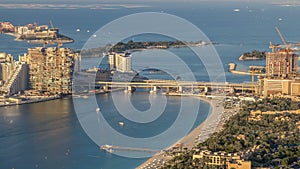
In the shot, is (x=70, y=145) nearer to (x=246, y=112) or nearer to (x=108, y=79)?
(x=246, y=112)

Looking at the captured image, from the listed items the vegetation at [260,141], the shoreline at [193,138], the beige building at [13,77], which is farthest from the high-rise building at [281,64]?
the beige building at [13,77]

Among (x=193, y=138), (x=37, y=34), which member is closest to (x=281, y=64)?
(x=193, y=138)

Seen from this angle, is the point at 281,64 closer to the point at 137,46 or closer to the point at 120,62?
the point at 120,62

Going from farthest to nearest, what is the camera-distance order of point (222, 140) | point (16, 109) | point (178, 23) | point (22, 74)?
point (178, 23)
point (22, 74)
point (16, 109)
point (222, 140)

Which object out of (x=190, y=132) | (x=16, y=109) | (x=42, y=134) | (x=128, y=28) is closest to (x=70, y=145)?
(x=42, y=134)

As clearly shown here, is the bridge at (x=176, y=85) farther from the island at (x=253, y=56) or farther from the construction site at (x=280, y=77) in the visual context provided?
the island at (x=253, y=56)
